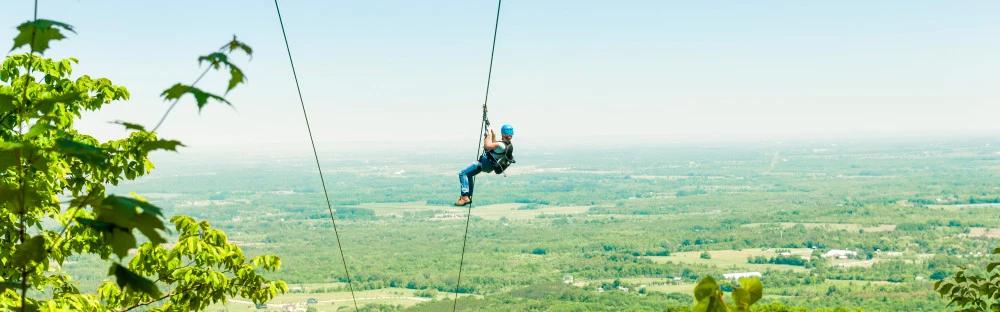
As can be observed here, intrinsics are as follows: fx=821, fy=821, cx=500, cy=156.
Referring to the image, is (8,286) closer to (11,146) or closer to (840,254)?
(11,146)

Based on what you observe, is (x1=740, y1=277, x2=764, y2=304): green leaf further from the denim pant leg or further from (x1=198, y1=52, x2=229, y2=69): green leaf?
the denim pant leg

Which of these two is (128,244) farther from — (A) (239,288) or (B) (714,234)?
(B) (714,234)

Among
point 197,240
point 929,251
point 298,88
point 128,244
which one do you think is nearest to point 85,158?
point 128,244

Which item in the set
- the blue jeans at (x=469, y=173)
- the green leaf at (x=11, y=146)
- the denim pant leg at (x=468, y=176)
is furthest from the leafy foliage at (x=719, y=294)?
the denim pant leg at (x=468, y=176)

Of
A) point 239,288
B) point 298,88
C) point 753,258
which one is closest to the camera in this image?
point 298,88

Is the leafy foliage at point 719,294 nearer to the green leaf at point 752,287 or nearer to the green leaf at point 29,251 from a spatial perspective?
the green leaf at point 752,287

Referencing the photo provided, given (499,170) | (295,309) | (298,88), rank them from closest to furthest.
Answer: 1. (298,88)
2. (499,170)
3. (295,309)
